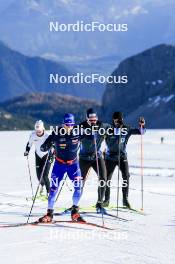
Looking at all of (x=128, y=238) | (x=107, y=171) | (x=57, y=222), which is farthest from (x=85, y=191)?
(x=128, y=238)

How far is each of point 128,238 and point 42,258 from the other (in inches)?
86.5

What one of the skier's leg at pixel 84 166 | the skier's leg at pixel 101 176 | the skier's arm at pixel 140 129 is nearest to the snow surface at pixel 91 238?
the skier's leg at pixel 101 176

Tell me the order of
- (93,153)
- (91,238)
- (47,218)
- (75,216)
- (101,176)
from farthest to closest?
(101,176) < (93,153) < (75,216) < (47,218) < (91,238)

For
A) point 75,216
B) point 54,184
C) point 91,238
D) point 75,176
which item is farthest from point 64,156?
point 91,238

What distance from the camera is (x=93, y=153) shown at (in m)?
13.1

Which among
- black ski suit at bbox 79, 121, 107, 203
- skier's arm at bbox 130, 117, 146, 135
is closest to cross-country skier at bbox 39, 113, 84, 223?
black ski suit at bbox 79, 121, 107, 203

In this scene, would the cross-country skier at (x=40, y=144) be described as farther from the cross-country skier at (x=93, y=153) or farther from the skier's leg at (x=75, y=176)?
the skier's leg at (x=75, y=176)

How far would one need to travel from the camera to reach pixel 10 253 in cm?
917

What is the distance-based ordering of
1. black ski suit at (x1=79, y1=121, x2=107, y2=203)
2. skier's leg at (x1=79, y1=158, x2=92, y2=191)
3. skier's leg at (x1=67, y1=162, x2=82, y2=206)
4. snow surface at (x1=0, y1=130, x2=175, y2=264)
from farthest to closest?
skier's leg at (x1=79, y1=158, x2=92, y2=191)
black ski suit at (x1=79, y1=121, x2=107, y2=203)
skier's leg at (x1=67, y1=162, x2=82, y2=206)
snow surface at (x1=0, y1=130, x2=175, y2=264)

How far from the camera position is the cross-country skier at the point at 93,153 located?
12.8 metres

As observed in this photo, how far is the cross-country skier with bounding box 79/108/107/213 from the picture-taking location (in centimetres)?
1280

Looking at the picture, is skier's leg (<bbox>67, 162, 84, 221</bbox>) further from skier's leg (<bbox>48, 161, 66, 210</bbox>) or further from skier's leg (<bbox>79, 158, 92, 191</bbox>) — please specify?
skier's leg (<bbox>79, 158, 92, 191</bbox>)

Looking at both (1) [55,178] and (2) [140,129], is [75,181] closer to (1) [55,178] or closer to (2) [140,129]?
(1) [55,178]

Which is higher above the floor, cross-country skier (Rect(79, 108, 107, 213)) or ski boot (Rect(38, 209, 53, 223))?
cross-country skier (Rect(79, 108, 107, 213))
